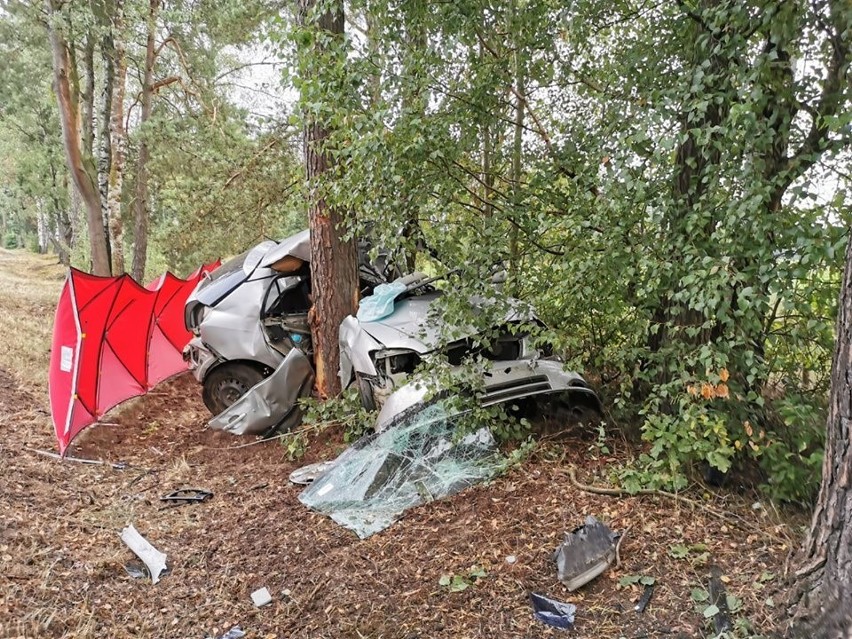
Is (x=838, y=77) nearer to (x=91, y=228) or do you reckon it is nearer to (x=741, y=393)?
(x=741, y=393)

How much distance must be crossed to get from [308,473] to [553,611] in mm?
2541

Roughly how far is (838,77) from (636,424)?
251 centimetres

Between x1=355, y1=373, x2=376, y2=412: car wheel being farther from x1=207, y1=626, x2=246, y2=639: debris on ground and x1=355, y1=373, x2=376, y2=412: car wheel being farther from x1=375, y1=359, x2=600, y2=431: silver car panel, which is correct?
x1=207, y1=626, x2=246, y2=639: debris on ground

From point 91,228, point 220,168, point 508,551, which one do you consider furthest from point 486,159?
point 91,228

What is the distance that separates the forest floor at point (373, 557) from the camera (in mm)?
2594

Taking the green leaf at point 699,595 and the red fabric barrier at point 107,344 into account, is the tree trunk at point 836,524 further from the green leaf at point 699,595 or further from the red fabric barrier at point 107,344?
the red fabric barrier at point 107,344

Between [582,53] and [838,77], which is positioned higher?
[582,53]

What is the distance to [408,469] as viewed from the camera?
13.0 ft

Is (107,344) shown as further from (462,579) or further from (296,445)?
(462,579)

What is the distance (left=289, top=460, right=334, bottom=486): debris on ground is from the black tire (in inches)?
74.9

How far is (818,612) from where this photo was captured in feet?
6.91

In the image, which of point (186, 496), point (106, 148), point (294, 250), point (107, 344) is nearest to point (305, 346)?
point (294, 250)

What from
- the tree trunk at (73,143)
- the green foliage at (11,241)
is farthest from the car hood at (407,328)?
the green foliage at (11,241)

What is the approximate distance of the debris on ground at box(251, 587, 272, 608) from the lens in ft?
9.88
